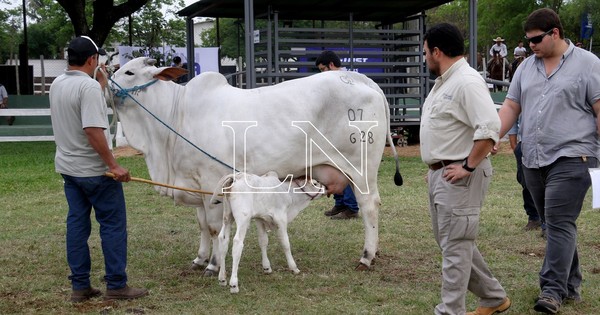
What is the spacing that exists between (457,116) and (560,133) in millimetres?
1052

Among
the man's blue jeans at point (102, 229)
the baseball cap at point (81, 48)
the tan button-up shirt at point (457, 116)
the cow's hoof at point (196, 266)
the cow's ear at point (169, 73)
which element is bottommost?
the cow's hoof at point (196, 266)

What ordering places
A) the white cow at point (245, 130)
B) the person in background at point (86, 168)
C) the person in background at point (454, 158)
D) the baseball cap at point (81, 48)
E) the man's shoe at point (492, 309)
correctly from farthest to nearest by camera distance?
the white cow at point (245, 130) < the baseball cap at point (81, 48) < the person in background at point (86, 168) < the man's shoe at point (492, 309) < the person in background at point (454, 158)

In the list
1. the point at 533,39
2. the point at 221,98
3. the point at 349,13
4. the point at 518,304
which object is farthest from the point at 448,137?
the point at 349,13

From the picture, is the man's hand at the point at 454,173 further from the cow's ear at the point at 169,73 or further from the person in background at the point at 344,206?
the person in background at the point at 344,206

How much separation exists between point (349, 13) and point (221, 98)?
9928mm

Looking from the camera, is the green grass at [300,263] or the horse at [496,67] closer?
the green grass at [300,263]

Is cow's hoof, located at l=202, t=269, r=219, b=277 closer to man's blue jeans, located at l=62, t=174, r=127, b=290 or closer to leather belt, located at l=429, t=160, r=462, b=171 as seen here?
man's blue jeans, located at l=62, t=174, r=127, b=290

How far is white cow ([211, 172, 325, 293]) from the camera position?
249 inches

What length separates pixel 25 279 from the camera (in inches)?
263

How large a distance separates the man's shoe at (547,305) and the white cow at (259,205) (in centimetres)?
214

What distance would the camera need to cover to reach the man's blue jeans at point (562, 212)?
5387 millimetres

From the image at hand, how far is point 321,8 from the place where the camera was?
16250mm

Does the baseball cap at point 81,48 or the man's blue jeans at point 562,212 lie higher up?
the baseball cap at point 81,48

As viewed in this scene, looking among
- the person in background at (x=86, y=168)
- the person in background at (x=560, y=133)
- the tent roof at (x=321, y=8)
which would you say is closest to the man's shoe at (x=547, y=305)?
the person in background at (x=560, y=133)
